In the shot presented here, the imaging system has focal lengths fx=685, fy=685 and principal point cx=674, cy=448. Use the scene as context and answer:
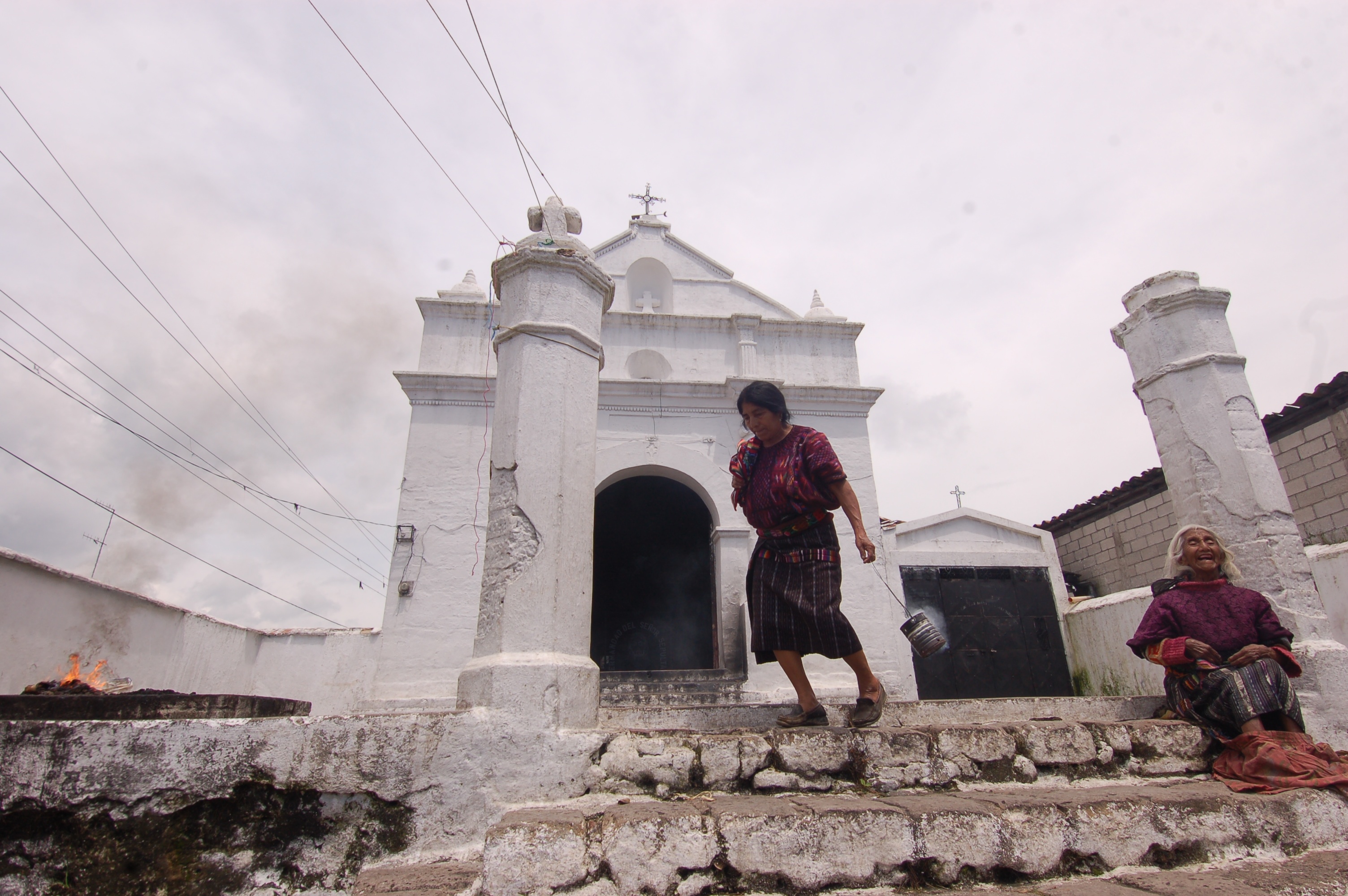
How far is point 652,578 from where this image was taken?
9.74 metres

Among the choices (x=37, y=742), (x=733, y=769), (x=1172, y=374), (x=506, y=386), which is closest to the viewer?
(x=37, y=742)

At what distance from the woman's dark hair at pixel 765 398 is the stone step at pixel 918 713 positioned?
137cm

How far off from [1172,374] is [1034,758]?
297cm

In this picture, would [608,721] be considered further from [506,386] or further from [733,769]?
[506,386]

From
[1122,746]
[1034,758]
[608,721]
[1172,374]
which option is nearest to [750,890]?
[608,721]

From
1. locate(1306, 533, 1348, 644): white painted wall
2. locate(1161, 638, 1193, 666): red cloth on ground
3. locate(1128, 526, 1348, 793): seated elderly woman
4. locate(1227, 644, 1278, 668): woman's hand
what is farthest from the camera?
locate(1306, 533, 1348, 644): white painted wall

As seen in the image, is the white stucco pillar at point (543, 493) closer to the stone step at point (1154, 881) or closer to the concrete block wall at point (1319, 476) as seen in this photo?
the stone step at point (1154, 881)

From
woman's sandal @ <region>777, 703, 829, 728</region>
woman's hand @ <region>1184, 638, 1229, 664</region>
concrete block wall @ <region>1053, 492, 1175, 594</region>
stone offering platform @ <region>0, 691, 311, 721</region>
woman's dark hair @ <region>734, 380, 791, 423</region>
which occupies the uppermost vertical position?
concrete block wall @ <region>1053, 492, 1175, 594</region>

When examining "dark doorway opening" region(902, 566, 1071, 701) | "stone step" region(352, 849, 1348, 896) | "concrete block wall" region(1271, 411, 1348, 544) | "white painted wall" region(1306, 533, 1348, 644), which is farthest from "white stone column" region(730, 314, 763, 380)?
"stone step" region(352, 849, 1348, 896)

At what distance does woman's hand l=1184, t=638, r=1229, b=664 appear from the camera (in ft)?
10.4

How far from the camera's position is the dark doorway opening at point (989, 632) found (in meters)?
8.09

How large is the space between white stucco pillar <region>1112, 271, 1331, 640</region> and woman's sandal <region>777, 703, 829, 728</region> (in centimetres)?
279

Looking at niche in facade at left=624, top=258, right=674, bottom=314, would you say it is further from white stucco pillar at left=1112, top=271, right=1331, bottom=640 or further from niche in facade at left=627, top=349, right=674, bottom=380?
white stucco pillar at left=1112, top=271, right=1331, bottom=640

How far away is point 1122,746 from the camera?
9.61ft
